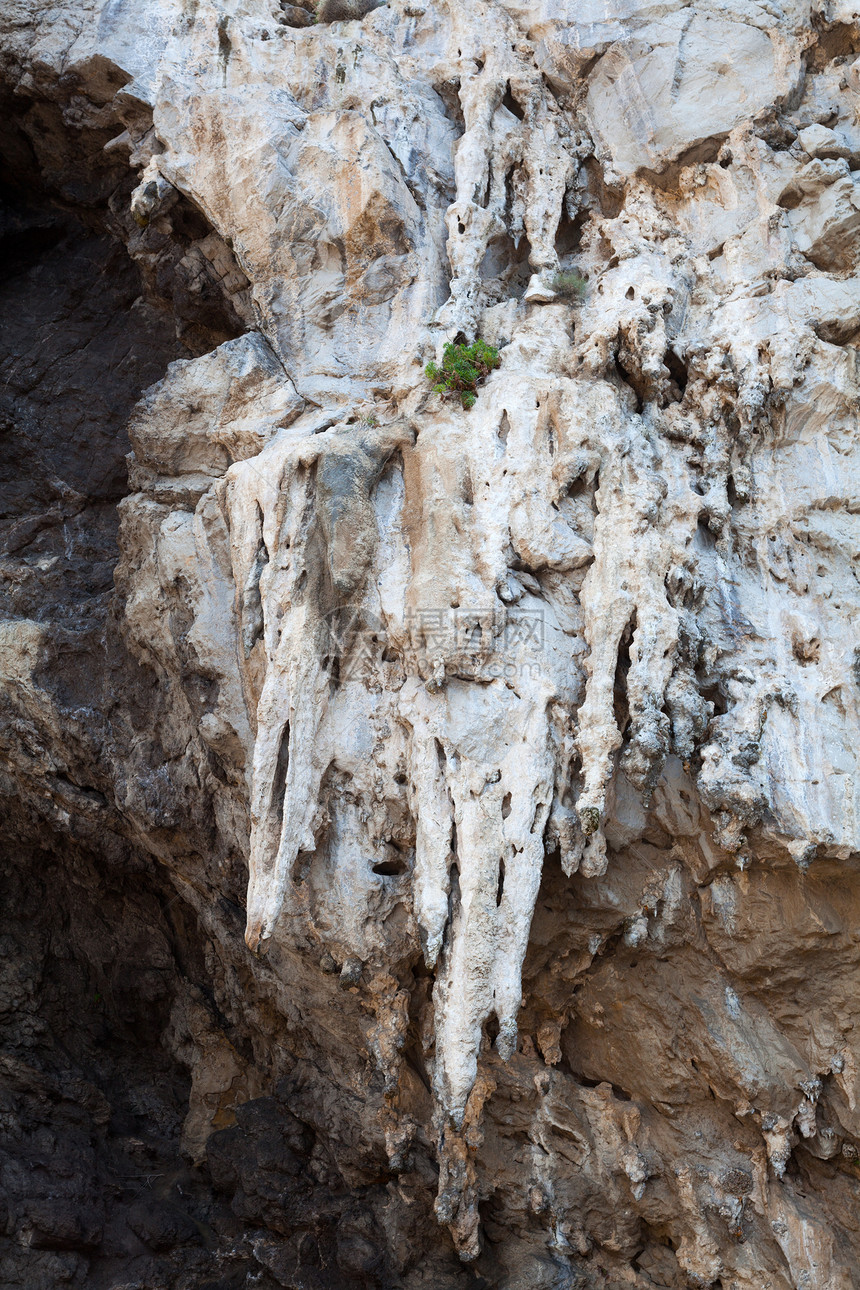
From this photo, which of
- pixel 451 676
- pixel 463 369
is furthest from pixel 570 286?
pixel 451 676

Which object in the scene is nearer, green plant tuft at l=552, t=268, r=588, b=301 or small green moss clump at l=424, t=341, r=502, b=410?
small green moss clump at l=424, t=341, r=502, b=410

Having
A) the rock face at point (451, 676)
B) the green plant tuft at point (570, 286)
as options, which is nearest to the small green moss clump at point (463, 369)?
the rock face at point (451, 676)

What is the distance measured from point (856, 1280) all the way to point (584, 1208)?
199 centimetres

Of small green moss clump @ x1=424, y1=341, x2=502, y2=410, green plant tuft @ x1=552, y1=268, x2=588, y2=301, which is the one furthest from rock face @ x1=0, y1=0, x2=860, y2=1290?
small green moss clump @ x1=424, y1=341, x2=502, y2=410

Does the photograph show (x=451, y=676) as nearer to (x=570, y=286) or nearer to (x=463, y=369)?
(x=463, y=369)

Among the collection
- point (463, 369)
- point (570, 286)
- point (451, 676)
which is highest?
point (570, 286)

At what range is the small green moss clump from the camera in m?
7.71

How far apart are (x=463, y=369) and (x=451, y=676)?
104 inches

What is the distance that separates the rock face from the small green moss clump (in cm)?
20

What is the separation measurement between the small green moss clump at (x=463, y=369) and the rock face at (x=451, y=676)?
0.20 m

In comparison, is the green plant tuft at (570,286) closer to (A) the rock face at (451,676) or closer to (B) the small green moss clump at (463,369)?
(A) the rock face at (451,676)

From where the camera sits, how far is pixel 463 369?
7.71 metres

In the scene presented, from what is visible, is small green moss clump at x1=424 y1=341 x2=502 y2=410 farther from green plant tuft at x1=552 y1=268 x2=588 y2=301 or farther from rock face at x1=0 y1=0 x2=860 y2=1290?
green plant tuft at x1=552 y1=268 x2=588 y2=301

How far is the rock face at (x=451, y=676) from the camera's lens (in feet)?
22.1
